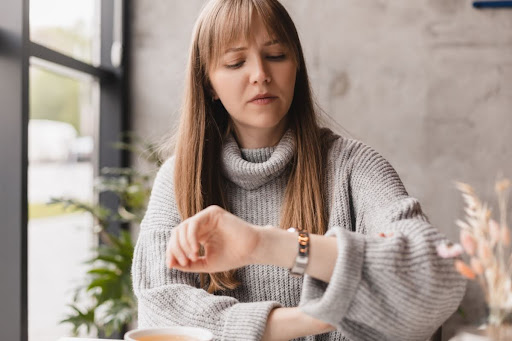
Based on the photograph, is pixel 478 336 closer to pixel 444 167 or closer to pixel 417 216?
pixel 417 216

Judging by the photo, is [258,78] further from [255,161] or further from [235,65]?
[255,161]

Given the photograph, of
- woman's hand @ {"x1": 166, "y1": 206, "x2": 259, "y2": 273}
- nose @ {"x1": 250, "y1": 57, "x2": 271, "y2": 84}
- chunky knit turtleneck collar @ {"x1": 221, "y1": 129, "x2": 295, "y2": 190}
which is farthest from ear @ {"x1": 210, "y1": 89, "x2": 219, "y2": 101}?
woman's hand @ {"x1": 166, "y1": 206, "x2": 259, "y2": 273}

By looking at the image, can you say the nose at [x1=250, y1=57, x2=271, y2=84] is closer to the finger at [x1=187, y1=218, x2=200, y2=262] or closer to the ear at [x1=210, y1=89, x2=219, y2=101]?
the ear at [x1=210, y1=89, x2=219, y2=101]

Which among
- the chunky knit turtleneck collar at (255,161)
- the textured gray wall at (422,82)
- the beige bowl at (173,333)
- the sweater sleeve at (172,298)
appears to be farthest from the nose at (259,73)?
the textured gray wall at (422,82)

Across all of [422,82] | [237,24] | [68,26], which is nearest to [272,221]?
[237,24]

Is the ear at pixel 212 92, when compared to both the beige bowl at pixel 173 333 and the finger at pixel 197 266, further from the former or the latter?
the beige bowl at pixel 173 333

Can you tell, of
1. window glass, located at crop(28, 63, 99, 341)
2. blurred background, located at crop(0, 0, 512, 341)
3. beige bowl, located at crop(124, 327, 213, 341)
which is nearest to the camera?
beige bowl, located at crop(124, 327, 213, 341)

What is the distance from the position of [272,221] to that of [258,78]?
361mm

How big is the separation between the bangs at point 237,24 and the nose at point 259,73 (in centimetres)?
6

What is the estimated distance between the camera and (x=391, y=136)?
10.3 ft

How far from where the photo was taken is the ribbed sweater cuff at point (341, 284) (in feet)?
3.31

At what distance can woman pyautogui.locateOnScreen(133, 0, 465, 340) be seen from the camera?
1.03 meters

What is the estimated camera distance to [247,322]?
114cm

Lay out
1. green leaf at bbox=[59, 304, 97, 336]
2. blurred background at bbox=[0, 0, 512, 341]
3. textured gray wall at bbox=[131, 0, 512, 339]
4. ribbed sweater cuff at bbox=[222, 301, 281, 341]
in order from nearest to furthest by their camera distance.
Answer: ribbed sweater cuff at bbox=[222, 301, 281, 341] → green leaf at bbox=[59, 304, 97, 336] → blurred background at bbox=[0, 0, 512, 341] → textured gray wall at bbox=[131, 0, 512, 339]
